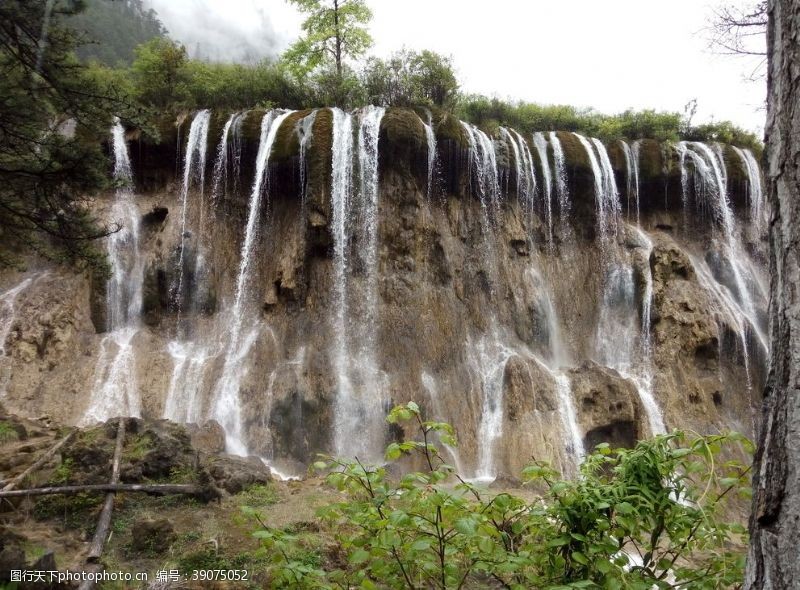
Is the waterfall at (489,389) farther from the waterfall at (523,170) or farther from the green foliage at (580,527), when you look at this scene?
the green foliage at (580,527)

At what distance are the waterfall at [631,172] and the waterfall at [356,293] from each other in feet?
32.3

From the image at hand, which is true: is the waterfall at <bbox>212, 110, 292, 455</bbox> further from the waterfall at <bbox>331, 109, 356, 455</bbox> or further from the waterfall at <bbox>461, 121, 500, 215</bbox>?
the waterfall at <bbox>461, 121, 500, 215</bbox>

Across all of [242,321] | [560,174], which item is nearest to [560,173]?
[560,174]

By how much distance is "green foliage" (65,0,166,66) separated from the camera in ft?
154

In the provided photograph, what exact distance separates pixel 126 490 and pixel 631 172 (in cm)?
1974

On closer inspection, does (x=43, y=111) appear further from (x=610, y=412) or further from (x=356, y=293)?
(x=610, y=412)

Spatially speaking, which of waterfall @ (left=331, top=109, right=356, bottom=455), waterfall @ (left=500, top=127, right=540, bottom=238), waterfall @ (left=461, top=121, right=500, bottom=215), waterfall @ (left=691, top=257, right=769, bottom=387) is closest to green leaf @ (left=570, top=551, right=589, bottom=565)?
waterfall @ (left=331, top=109, right=356, bottom=455)

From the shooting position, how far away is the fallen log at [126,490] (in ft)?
19.1

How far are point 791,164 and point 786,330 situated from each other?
20.7 inches

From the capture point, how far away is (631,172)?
66.2ft

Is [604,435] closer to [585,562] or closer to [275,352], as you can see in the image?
[275,352]

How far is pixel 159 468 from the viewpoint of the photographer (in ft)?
27.4

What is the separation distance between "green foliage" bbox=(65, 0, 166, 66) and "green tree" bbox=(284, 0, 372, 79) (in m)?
27.1

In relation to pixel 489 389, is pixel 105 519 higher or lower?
lower
